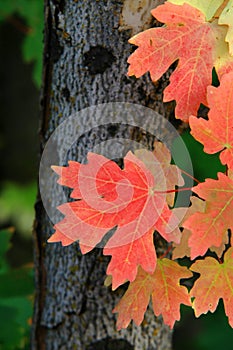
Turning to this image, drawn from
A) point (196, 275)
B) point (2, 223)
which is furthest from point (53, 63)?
point (2, 223)

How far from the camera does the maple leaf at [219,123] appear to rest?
2.98 ft

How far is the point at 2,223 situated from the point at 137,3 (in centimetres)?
237

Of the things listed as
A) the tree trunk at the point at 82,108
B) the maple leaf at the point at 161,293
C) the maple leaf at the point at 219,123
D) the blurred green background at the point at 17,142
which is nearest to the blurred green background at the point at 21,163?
the blurred green background at the point at 17,142

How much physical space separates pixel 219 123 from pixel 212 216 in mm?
144

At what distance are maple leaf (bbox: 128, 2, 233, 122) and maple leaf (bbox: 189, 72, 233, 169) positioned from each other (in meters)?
0.05

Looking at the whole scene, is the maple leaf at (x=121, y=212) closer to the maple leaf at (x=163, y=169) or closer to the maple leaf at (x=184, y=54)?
the maple leaf at (x=163, y=169)

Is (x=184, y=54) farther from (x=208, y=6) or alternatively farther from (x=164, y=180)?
(x=164, y=180)

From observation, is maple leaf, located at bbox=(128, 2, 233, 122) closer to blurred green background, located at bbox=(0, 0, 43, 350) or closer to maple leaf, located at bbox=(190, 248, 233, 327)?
maple leaf, located at bbox=(190, 248, 233, 327)

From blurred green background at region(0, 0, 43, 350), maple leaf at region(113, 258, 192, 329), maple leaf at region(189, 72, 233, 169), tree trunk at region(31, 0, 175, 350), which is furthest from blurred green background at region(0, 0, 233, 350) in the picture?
maple leaf at region(189, 72, 233, 169)

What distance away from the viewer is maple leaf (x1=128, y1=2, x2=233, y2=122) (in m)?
0.96

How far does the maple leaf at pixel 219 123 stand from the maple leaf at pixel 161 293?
0.25 meters

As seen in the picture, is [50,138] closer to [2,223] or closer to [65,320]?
[65,320]

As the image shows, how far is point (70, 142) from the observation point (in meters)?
1.23

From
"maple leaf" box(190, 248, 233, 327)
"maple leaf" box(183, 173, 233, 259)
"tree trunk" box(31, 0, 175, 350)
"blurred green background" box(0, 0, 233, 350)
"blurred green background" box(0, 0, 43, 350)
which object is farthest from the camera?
"blurred green background" box(0, 0, 43, 350)
